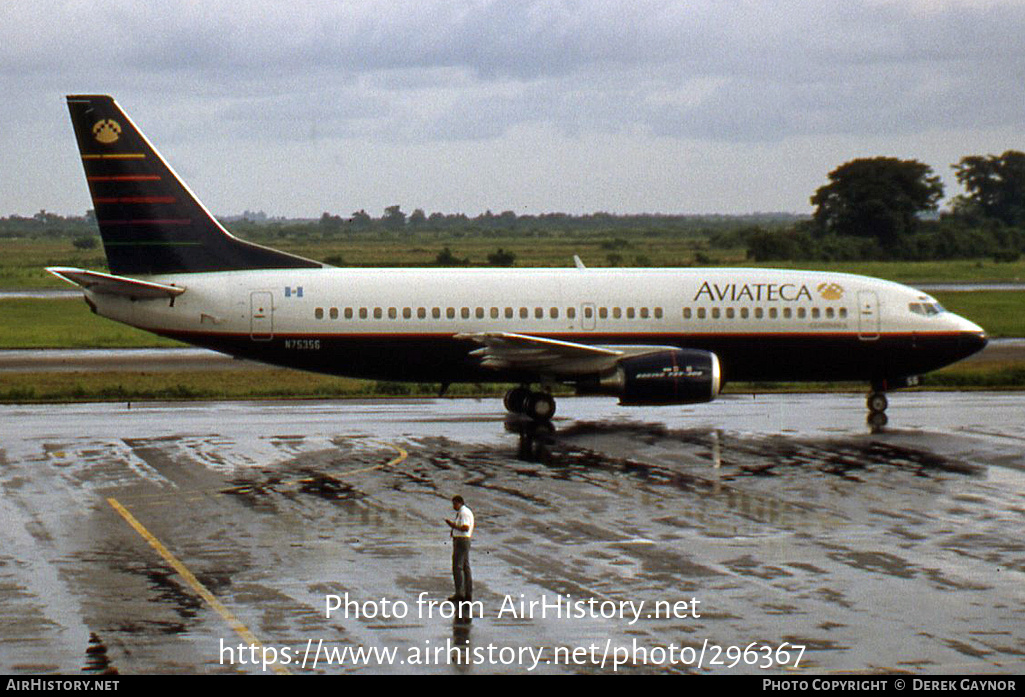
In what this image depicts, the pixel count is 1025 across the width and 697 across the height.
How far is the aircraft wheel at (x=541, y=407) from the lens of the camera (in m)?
37.5

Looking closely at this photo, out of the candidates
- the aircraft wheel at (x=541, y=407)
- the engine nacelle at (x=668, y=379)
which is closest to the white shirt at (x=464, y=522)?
the engine nacelle at (x=668, y=379)

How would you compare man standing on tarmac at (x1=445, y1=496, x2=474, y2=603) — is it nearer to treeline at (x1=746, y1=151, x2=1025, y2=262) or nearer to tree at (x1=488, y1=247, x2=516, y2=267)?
tree at (x1=488, y1=247, x2=516, y2=267)

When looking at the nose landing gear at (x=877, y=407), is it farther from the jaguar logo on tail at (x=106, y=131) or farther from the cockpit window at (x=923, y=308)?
the jaguar logo on tail at (x=106, y=131)

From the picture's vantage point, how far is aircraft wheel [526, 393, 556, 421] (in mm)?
37531

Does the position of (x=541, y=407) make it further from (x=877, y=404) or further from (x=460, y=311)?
(x=877, y=404)

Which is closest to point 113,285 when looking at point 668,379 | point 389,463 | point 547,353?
point 389,463

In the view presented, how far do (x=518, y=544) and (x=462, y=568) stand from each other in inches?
151

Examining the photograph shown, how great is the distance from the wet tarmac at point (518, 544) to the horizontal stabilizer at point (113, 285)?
12.4 feet

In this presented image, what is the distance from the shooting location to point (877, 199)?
493 feet

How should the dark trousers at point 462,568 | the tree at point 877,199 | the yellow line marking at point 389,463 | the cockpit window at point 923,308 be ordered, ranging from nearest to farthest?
1. the dark trousers at point 462,568
2. the yellow line marking at point 389,463
3. the cockpit window at point 923,308
4. the tree at point 877,199

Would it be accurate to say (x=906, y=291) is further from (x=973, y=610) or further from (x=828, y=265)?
(x=828, y=265)

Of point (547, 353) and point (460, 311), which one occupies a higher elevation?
point (460, 311)

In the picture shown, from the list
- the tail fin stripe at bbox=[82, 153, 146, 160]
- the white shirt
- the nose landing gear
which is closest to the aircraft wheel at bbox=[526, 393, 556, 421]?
the nose landing gear

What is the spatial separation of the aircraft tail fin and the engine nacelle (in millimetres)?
10916
